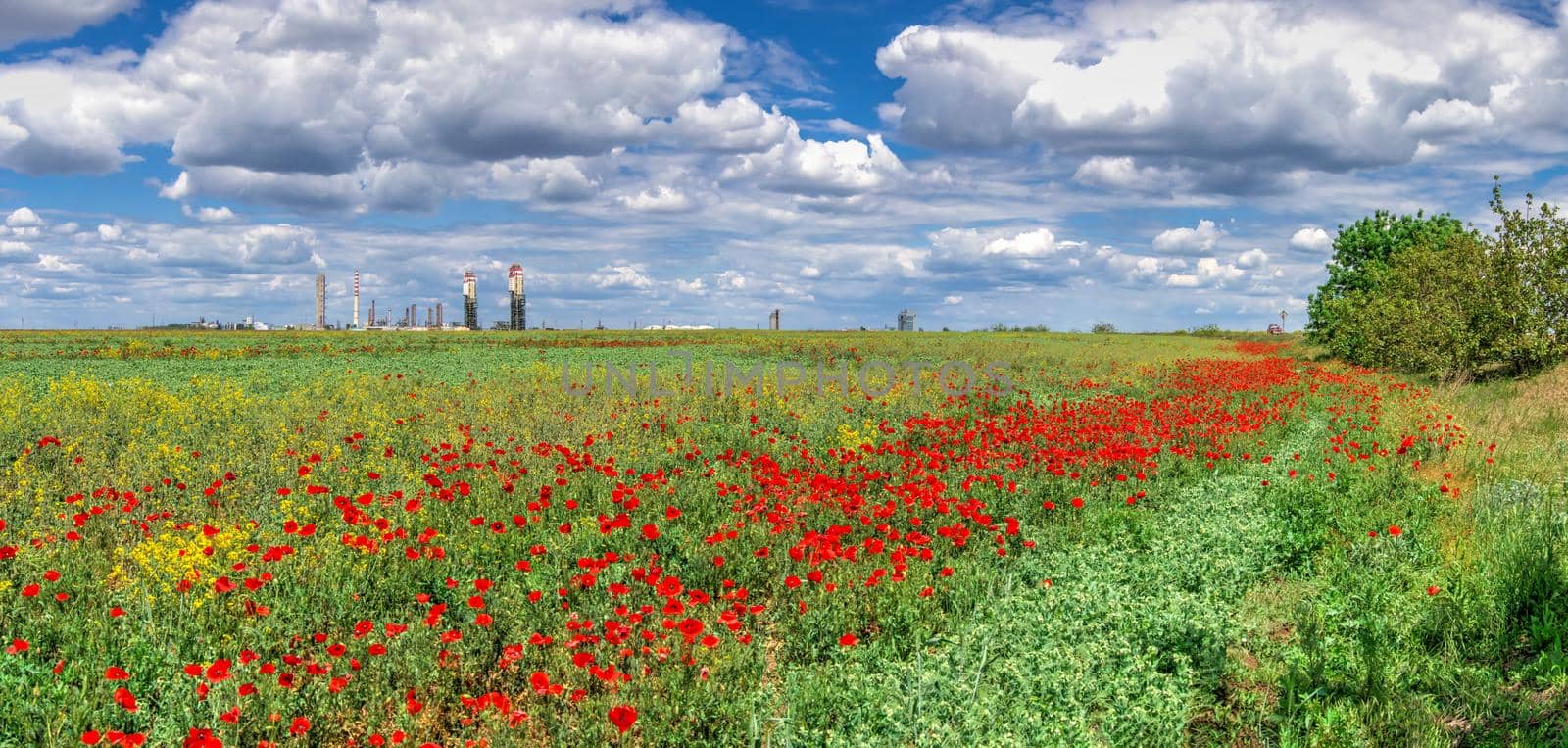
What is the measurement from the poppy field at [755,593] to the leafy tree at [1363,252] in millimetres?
34347

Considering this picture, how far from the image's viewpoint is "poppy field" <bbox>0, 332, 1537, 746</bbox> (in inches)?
179

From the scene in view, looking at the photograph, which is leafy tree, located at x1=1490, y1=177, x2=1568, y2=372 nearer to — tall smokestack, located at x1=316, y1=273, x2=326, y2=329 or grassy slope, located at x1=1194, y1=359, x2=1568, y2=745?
grassy slope, located at x1=1194, y1=359, x2=1568, y2=745

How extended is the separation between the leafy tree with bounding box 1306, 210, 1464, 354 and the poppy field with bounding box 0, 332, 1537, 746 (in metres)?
34.3

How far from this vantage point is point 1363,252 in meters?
44.8

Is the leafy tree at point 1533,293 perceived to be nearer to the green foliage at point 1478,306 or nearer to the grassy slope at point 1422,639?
the green foliage at point 1478,306

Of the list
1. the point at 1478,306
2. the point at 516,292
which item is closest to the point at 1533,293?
the point at 1478,306

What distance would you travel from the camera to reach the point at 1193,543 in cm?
725

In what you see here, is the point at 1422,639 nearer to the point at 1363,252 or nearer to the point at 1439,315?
the point at 1439,315

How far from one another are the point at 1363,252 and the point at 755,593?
49.4 metres

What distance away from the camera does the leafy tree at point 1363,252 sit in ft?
132

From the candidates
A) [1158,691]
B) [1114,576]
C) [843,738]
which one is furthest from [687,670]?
[1114,576]

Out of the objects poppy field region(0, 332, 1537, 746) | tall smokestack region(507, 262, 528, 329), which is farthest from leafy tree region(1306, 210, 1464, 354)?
tall smokestack region(507, 262, 528, 329)

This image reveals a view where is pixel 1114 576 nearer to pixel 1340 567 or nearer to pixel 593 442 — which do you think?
pixel 1340 567

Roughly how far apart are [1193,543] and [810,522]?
3.22 metres
